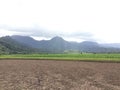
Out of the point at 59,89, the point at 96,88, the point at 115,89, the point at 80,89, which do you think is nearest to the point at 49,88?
the point at 59,89

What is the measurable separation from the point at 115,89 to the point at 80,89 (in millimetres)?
3053

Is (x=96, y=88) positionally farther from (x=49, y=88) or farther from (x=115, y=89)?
(x=49, y=88)

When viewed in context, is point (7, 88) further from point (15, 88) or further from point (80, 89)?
point (80, 89)

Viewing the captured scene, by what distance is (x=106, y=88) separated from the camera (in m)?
21.1

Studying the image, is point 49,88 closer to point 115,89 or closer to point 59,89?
point 59,89

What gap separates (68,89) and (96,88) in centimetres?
260

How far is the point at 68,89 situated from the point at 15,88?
4613 mm

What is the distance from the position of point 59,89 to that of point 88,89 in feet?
8.33

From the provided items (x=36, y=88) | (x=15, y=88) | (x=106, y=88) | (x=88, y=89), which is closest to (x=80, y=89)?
(x=88, y=89)

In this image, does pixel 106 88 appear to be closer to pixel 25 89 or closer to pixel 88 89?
pixel 88 89

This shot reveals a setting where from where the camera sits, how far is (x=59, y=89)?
2039 centimetres

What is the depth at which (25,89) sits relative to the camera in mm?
19953

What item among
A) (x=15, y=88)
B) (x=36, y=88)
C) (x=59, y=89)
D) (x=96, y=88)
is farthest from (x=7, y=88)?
(x=96, y=88)

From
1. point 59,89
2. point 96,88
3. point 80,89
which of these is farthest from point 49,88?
point 96,88
